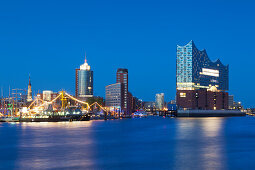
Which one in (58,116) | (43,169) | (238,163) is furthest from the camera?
(58,116)

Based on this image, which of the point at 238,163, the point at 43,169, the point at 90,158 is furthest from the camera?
the point at 90,158

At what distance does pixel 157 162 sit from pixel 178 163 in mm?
2098

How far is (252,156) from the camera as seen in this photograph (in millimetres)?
38344

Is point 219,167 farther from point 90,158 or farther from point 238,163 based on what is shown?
point 90,158

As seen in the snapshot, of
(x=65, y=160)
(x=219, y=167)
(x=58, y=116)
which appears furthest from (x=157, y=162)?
(x=58, y=116)

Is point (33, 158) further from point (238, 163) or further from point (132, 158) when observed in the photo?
point (238, 163)

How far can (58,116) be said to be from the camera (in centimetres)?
15738

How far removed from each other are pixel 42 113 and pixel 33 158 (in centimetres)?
12981

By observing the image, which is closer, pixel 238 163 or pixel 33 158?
pixel 238 163

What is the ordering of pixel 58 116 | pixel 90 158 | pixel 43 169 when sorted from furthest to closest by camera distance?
pixel 58 116
pixel 90 158
pixel 43 169

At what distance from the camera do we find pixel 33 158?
36938mm

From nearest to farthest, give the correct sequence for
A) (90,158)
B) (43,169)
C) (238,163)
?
(43,169), (238,163), (90,158)

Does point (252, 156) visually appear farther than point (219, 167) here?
Yes

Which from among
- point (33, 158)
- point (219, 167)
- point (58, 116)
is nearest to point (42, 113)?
point (58, 116)
